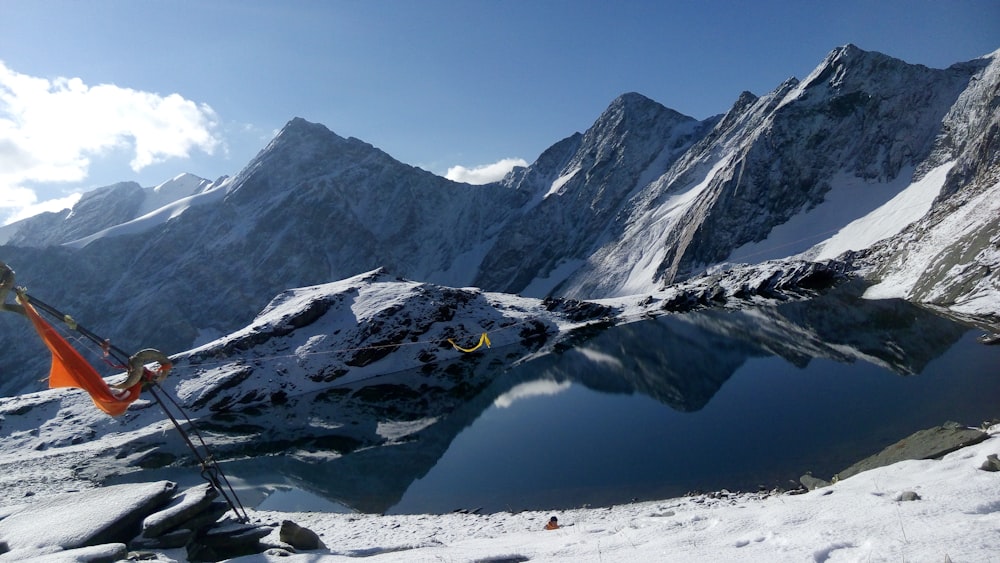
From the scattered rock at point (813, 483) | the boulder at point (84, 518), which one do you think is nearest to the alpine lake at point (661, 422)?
the scattered rock at point (813, 483)

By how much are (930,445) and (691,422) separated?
60.2 ft

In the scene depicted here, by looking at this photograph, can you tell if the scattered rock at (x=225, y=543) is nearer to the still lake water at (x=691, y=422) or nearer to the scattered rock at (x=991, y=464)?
the still lake water at (x=691, y=422)

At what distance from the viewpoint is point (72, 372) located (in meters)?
13.3

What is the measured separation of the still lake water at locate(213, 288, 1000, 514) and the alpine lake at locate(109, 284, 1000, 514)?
144 millimetres

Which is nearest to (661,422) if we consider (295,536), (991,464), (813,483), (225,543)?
(813,483)

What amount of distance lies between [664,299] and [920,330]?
53.9 meters

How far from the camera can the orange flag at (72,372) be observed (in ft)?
42.7

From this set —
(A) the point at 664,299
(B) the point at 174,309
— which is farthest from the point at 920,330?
(B) the point at 174,309

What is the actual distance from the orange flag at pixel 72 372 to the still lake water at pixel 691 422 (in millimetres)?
18192

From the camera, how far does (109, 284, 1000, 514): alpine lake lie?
25.9 meters

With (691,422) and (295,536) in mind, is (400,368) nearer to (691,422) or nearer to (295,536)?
(691,422)

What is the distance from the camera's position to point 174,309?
166500mm

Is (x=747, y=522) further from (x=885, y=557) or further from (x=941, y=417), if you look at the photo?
(x=941, y=417)

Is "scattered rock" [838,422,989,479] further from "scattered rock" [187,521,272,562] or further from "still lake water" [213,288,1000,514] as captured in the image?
"scattered rock" [187,521,272,562]
